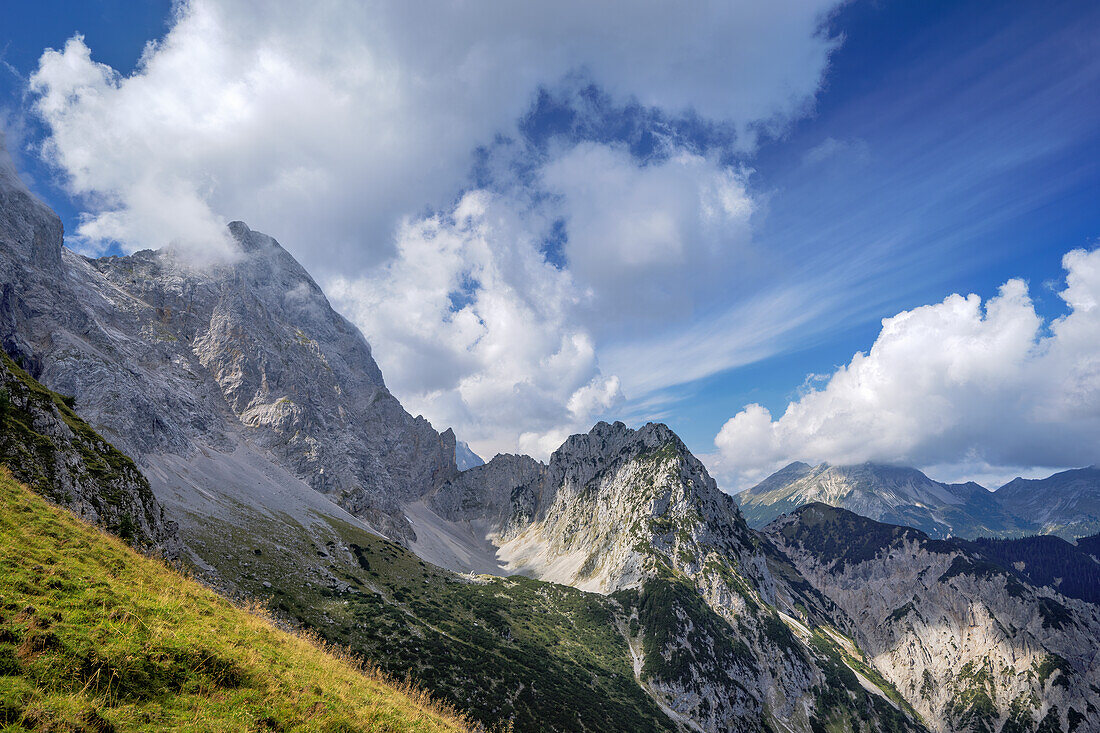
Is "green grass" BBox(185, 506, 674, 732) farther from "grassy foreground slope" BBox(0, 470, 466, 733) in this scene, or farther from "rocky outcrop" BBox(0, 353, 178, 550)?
"rocky outcrop" BBox(0, 353, 178, 550)

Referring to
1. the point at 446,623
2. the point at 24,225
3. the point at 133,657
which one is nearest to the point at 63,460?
the point at 133,657

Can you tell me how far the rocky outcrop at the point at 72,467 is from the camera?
104 feet

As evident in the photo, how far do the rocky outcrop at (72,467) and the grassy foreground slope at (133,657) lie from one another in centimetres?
1231

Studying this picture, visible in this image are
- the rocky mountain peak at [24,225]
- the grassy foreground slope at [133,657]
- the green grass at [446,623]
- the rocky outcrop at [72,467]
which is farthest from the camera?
the rocky mountain peak at [24,225]

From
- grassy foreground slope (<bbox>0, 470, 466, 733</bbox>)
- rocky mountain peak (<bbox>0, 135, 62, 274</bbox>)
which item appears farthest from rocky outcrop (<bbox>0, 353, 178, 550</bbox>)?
rocky mountain peak (<bbox>0, 135, 62, 274</bbox>)

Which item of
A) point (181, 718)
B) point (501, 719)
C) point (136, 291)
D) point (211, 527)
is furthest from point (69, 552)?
point (136, 291)

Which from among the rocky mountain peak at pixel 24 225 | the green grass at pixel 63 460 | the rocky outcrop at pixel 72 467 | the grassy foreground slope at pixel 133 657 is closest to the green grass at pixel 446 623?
the grassy foreground slope at pixel 133 657

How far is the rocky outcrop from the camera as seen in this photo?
1248 inches

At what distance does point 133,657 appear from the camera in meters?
13.4

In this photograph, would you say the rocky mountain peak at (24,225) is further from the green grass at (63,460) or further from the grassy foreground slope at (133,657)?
the grassy foreground slope at (133,657)

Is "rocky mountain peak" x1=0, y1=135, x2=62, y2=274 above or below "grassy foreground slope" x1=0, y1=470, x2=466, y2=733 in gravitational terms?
above

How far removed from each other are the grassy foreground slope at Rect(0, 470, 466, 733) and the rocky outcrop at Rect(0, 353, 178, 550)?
12.3 meters

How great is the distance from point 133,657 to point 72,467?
111ft

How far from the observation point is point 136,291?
197 m
